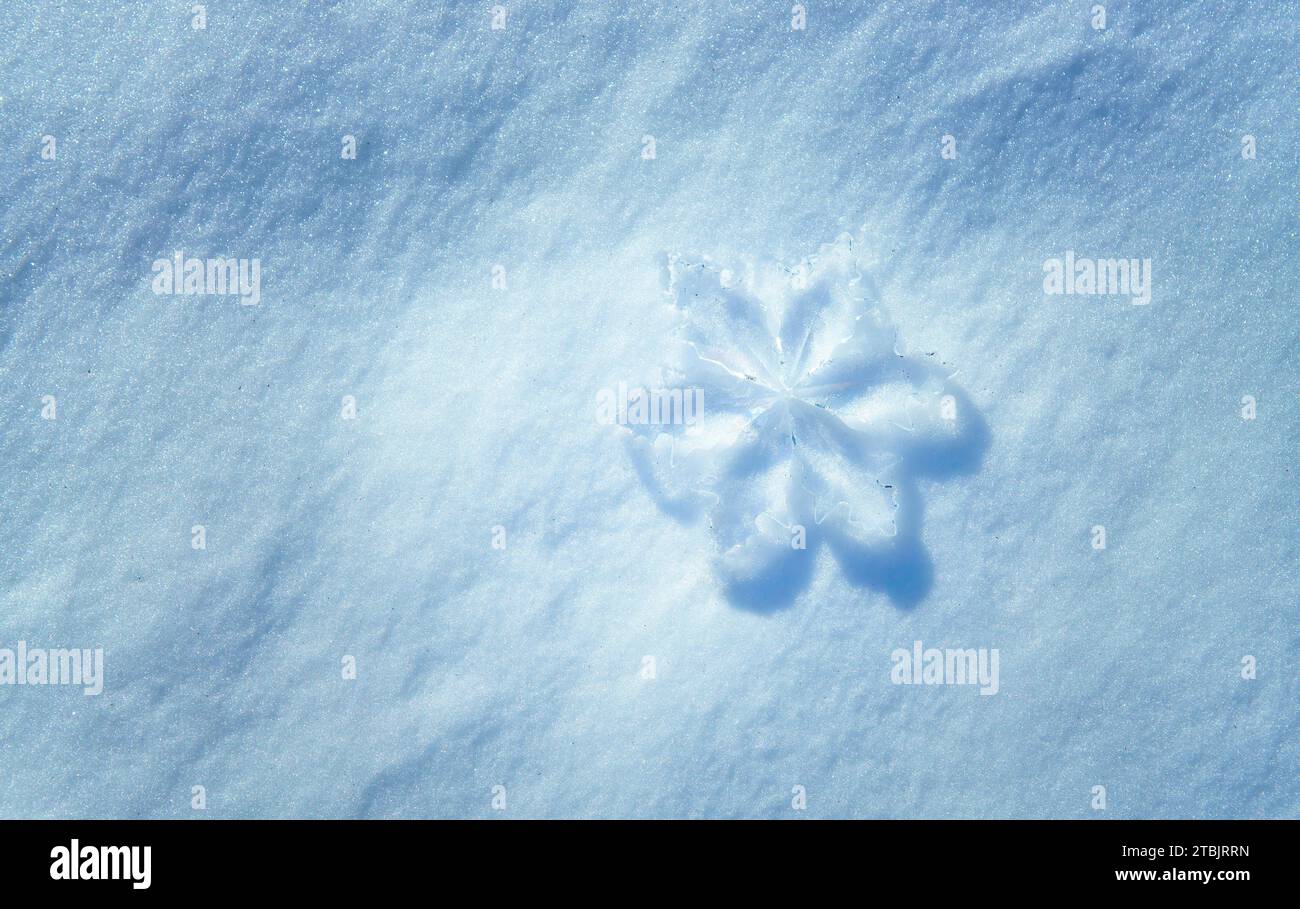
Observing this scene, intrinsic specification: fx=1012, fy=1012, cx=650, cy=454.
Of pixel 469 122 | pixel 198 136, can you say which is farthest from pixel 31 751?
pixel 469 122

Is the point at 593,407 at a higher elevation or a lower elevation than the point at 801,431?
higher

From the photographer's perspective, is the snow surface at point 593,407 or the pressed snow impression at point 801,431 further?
the snow surface at point 593,407

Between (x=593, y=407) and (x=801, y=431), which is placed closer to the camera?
(x=801, y=431)

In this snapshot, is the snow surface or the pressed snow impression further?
the snow surface
